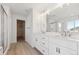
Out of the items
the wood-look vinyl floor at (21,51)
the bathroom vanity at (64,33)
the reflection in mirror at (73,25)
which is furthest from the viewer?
the wood-look vinyl floor at (21,51)

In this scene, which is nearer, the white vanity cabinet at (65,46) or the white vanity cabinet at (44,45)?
the white vanity cabinet at (65,46)

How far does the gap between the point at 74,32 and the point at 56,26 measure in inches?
31.9

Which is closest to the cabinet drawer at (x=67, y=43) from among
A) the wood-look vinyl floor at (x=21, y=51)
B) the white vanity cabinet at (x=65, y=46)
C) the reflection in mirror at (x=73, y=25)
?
the white vanity cabinet at (x=65, y=46)

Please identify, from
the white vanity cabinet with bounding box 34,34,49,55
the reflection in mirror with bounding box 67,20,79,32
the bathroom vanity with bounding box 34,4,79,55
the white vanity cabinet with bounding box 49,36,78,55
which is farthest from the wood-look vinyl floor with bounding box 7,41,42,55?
the reflection in mirror with bounding box 67,20,79,32

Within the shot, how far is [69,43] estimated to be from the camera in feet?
4.88

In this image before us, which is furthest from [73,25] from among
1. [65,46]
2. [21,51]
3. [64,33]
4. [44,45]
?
[21,51]

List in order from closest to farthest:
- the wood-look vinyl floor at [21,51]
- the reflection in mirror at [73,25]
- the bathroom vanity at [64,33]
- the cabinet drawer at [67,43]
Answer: the cabinet drawer at [67,43] < the bathroom vanity at [64,33] < the reflection in mirror at [73,25] < the wood-look vinyl floor at [21,51]

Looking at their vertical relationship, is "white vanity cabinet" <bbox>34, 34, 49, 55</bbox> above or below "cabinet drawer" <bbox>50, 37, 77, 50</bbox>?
below

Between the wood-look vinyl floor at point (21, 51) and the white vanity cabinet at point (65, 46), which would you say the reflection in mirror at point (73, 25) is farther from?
the wood-look vinyl floor at point (21, 51)

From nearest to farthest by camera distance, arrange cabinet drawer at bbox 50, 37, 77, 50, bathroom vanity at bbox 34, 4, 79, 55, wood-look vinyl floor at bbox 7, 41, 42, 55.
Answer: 1. cabinet drawer at bbox 50, 37, 77, 50
2. bathroom vanity at bbox 34, 4, 79, 55
3. wood-look vinyl floor at bbox 7, 41, 42, 55

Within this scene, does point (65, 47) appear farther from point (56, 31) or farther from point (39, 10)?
point (39, 10)

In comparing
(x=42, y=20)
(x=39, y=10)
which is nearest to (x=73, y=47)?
(x=42, y=20)

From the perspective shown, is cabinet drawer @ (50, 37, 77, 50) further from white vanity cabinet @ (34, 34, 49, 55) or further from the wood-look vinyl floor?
the wood-look vinyl floor

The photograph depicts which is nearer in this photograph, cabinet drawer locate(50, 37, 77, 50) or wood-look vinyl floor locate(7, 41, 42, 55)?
cabinet drawer locate(50, 37, 77, 50)
